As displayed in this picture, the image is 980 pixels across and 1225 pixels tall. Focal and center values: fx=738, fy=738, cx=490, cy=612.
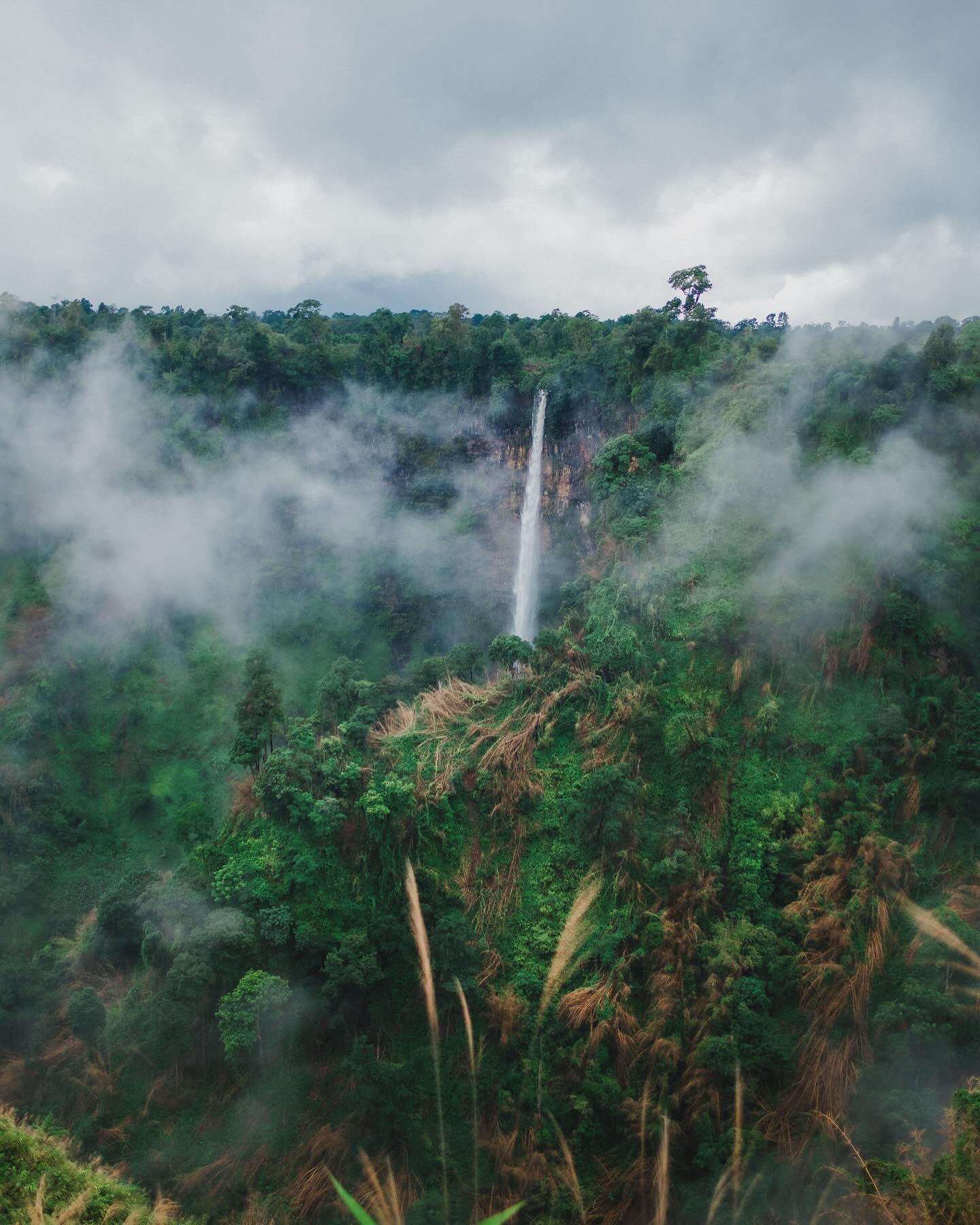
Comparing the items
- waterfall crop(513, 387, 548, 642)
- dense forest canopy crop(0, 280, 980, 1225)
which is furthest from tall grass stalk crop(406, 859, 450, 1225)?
waterfall crop(513, 387, 548, 642)

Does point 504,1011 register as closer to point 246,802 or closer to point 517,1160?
point 517,1160

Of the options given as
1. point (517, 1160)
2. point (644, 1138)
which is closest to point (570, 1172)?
point (517, 1160)

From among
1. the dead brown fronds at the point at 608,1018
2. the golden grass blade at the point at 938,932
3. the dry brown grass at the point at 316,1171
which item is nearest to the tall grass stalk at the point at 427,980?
the dry brown grass at the point at 316,1171

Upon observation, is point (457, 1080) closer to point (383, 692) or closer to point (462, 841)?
point (462, 841)

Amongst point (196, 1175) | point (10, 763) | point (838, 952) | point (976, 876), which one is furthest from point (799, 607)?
point (10, 763)

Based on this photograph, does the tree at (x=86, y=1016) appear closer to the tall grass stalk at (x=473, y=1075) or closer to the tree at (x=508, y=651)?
the tall grass stalk at (x=473, y=1075)

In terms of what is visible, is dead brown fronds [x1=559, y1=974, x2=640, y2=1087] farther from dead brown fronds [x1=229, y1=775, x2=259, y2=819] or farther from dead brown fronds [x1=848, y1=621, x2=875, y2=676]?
dead brown fronds [x1=848, y1=621, x2=875, y2=676]
